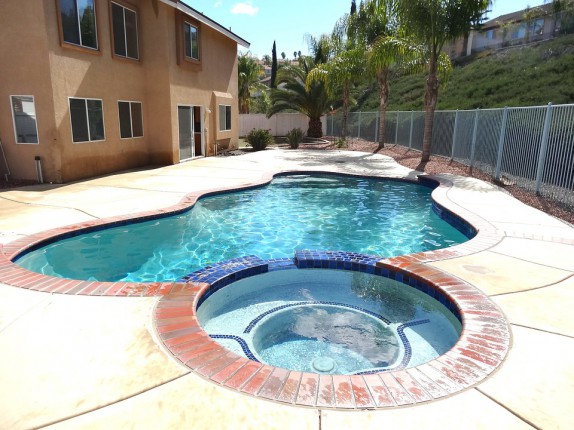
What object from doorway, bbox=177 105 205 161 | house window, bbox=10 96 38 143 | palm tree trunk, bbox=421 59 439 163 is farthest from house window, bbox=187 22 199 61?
palm tree trunk, bbox=421 59 439 163

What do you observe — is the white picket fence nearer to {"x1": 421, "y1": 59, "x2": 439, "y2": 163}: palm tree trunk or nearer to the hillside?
the hillside

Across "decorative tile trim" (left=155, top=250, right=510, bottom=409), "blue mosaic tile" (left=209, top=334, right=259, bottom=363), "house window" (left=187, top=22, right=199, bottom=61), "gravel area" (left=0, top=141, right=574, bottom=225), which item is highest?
"house window" (left=187, top=22, right=199, bottom=61)

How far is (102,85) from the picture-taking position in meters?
13.0

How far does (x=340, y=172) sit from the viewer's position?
14.6 m

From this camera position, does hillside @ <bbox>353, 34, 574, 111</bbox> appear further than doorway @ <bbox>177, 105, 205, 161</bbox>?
Yes

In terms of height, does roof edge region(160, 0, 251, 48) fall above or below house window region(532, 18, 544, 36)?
below

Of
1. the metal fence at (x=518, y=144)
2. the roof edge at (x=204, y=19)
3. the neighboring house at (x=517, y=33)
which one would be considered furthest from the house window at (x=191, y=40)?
the neighboring house at (x=517, y=33)

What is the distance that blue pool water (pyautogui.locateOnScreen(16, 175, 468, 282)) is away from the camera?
648 cm

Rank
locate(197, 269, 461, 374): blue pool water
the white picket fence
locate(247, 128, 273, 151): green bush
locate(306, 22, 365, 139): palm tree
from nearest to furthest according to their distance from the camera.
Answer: locate(197, 269, 461, 374): blue pool water < locate(306, 22, 365, 139): palm tree < locate(247, 128, 273, 151): green bush < the white picket fence

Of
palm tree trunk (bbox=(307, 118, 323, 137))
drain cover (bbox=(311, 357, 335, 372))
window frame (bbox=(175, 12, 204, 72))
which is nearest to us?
drain cover (bbox=(311, 357, 335, 372))

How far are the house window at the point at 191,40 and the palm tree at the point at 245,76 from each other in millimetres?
16778

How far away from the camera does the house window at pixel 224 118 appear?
67.7ft

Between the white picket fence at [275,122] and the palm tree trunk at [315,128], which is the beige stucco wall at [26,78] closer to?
the palm tree trunk at [315,128]

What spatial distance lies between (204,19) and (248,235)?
41.1 feet
